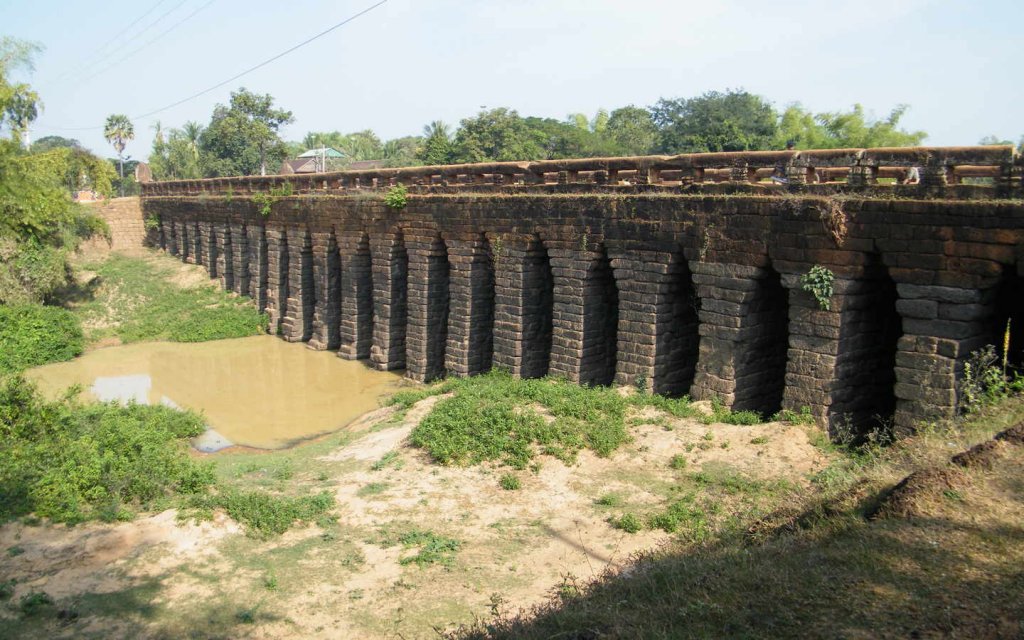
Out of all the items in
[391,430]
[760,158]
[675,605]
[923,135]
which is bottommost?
[391,430]

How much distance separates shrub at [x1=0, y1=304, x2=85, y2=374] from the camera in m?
18.8

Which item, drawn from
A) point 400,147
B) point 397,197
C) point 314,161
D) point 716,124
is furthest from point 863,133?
point 400,147

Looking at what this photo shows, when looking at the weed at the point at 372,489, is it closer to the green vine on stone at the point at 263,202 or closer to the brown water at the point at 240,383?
the brown water at the point at 240,383

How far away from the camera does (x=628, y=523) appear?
7918 mm

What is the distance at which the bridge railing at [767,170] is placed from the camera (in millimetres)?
8250

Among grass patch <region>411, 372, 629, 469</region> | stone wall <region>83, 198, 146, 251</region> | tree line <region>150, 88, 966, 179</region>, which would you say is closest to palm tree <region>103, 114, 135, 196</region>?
tree line <region>150, 88, 966, 179</region>

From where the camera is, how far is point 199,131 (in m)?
71.3

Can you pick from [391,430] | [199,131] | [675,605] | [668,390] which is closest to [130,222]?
[391,430]

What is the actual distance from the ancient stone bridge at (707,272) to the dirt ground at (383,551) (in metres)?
1.33

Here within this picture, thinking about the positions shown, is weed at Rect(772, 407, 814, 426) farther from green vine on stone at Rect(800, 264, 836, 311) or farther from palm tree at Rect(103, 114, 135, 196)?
palm tree at Rect(103, 114, 135, 196)

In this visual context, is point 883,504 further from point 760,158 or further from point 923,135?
point 923,135

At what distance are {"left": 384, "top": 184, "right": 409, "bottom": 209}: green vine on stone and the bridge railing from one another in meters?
0.26

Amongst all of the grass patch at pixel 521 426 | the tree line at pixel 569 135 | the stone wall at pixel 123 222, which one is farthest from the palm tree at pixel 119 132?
the grass patch at pixel 521 426

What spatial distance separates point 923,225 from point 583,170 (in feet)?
17.7
